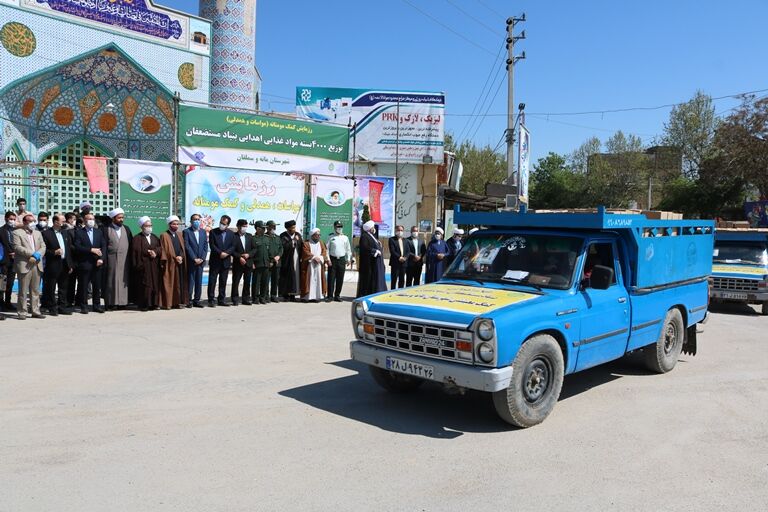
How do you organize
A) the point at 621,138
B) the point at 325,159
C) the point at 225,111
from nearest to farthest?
1. the point at 225,111
2. the point at 325,159
3. the point at 621,138

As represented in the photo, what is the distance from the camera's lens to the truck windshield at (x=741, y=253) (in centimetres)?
1438

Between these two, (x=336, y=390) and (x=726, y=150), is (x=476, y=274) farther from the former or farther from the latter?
(x=726, y=150)

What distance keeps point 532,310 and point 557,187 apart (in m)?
57.7

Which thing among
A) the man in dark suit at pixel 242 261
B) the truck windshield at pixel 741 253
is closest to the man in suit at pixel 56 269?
the man in dark suit at pixel 242 261

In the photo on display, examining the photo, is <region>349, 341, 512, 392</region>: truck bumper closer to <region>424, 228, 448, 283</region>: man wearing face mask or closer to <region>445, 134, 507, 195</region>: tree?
<region>424, 228, 448, 283</region>: man wearing face mask

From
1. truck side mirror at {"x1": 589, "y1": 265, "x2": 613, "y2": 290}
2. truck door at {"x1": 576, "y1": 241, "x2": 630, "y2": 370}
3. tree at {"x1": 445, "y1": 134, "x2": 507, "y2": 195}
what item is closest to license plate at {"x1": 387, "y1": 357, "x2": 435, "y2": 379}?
truck door at {"x1": 576, "y1": 241, "x2": 630, "y2": 370}

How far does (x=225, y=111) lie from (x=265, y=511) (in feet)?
48.3

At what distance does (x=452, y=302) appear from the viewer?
19.0 feet

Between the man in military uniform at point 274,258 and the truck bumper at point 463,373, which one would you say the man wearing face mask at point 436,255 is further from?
the truck bumper at point 463,373

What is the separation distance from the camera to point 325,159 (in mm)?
19234

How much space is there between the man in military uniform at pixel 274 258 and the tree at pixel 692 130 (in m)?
40.3

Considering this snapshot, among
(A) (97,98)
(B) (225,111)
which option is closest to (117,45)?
(A) (97,98)

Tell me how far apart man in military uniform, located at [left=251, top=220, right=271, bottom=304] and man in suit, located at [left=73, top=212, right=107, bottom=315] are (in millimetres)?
3002

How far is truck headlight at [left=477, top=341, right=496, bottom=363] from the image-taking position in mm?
5211
